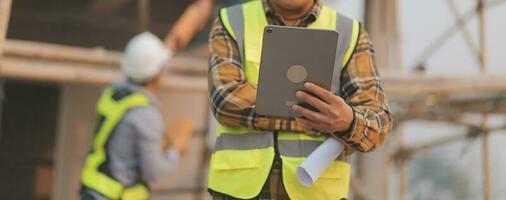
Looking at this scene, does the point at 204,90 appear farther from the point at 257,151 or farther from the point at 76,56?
the point at 257,151

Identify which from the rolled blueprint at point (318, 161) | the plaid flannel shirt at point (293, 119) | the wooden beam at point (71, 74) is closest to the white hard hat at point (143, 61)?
the wooden beam at point (71, 74)

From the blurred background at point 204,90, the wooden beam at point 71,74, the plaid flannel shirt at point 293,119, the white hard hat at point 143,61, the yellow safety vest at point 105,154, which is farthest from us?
the blurred background at point 204,90

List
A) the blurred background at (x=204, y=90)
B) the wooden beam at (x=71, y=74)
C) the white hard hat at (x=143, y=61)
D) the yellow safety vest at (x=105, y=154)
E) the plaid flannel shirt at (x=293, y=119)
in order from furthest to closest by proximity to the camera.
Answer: the blurred background at (x=204, y=90), the wooden beam at (x=71, y=74), the white hard hat at (x=143, y=61), the yellow safety vest at (x=105, y=154), the plaid flannel shirt at (x=293, y=119)

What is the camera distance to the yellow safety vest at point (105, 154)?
2852 millimetres

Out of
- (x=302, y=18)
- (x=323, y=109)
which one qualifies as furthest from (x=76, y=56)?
(x=323, y=109)

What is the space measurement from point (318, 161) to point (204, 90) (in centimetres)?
277

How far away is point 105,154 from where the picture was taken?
2902 mm

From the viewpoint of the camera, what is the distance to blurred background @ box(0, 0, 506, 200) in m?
3.98

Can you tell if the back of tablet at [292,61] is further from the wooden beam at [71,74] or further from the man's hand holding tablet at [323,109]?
the wooden beam at [71,74]

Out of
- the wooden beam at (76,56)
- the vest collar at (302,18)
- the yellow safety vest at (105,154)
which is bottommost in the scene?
the yellow safety vest at (105,154)

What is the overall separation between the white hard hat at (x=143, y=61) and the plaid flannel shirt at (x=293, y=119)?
138 centimetres

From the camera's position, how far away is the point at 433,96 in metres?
4.06

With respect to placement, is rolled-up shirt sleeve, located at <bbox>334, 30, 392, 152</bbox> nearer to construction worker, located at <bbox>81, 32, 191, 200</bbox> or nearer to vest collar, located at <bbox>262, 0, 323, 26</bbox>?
vest collar, located at <bbox>262, 0, 323, 26</bbox>

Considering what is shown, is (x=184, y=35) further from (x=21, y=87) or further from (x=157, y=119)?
Result: (x=21, y=87)
